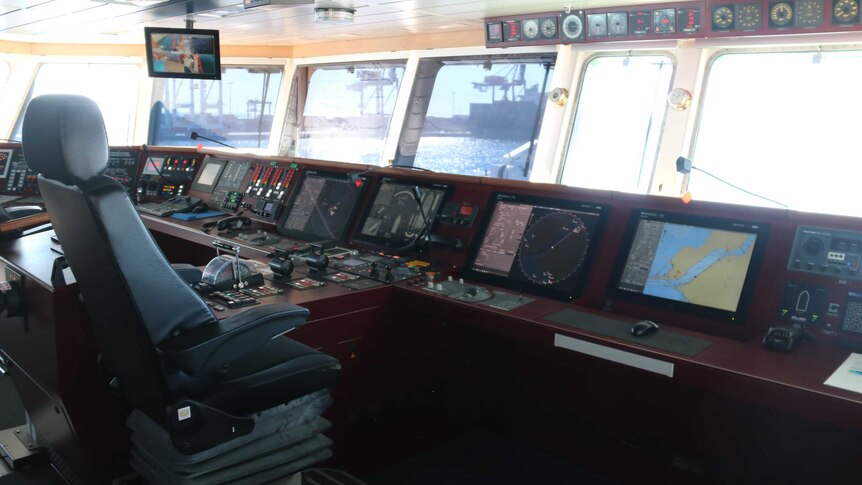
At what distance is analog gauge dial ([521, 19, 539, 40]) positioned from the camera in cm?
555

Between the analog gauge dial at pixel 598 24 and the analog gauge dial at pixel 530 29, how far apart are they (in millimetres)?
476

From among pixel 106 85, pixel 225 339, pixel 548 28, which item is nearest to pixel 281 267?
pixel 225 339

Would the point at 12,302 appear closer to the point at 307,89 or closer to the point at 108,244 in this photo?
the point at 108,244

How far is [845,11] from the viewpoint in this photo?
13.2ft

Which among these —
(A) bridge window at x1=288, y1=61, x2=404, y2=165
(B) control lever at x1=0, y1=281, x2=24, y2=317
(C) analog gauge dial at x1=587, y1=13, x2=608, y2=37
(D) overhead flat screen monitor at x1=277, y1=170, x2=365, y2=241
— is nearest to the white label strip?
(D) overhead flat screen monitor at x1=277, y1=170, x2=365, y2=241

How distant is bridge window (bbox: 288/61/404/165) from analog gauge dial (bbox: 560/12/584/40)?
9.14ft

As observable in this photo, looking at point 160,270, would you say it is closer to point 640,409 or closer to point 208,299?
point 208,299

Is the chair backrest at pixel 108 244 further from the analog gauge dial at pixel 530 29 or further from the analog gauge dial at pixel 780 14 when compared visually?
the analog gauge dial at pixel 530 29

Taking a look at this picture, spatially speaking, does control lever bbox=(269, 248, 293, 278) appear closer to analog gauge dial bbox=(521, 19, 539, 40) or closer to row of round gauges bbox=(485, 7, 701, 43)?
row of round gauges bbox=(485, 7, 701, 43)

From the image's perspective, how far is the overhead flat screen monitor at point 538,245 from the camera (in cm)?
253

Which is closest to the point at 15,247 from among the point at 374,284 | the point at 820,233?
the point at 374,284

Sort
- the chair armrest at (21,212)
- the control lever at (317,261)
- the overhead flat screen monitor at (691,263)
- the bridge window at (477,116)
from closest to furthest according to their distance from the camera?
the overhead flat screen monitor at (691,263)
the control lever at (317,261)
the chair armrest at (21,212)
the bridge window at (477,116)

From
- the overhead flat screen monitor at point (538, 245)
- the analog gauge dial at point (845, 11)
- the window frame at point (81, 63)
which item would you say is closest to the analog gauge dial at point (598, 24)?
the analog gauge dial at point (845, 11)

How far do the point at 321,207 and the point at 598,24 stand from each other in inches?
110
